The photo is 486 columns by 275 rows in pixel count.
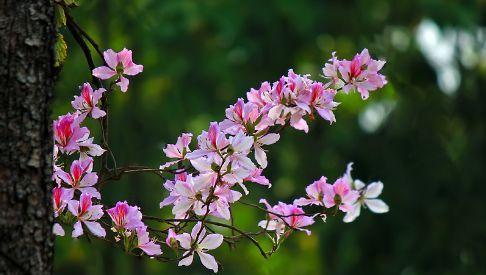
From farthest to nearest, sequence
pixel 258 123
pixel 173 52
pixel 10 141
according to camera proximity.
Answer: pixel 173 52, pixel 258 123, pixel 10 141

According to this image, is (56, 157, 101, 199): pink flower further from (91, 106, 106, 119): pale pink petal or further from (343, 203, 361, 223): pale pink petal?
(343, 203, 361, 223): pale pink petal

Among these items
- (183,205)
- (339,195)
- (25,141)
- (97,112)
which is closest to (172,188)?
(183,205)

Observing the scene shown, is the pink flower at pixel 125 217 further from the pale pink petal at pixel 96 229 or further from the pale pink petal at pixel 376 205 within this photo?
the pale pink petal at pixel 376 205

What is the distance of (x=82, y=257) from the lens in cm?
1114

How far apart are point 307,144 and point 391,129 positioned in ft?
3.14

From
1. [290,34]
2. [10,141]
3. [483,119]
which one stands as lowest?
[483,119]

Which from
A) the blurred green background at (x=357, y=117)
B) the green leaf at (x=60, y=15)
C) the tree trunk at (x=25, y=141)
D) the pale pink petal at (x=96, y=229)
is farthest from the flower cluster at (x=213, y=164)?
the blurred green background at (x=357, y=117)

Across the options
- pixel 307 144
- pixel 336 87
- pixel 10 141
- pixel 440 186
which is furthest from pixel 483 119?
pixel 10 141

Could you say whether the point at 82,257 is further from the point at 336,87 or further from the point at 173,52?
the point at 336,87

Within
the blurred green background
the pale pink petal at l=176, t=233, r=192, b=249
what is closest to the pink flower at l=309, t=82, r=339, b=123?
the pale pink petal at l=176, t=233, r=192, b=249

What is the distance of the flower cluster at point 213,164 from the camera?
2.31m

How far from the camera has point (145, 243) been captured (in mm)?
2416

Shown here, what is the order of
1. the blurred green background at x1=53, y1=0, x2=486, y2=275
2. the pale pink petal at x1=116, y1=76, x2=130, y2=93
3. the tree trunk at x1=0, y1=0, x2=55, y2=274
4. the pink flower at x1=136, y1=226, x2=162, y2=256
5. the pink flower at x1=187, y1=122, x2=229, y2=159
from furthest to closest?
the blurred green background at x1=53, y1=0, x2=486, y2=275 → the pale pink petal at x1=116, y1=76, x2=130, y2=93 → the pink flower at x1=136, y1=226, x2=162, y2=256 → the pink flower at x1=187, y1=122, x2=229, y2=159 → the tree trunk at x1=0, y1=0, x2=55, y2=274

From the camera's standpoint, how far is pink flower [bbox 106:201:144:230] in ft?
7.82
